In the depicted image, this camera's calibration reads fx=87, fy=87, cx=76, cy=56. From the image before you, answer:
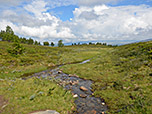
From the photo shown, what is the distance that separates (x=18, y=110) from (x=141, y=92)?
15769 millimetres

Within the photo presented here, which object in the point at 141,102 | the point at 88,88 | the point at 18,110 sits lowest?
the point at 88,88

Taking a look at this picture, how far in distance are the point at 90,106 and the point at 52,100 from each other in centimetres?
534

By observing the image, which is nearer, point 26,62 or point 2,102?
point 2,102

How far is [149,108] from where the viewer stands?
9.11 metres

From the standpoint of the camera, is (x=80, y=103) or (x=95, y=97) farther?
(x=95, y=97)

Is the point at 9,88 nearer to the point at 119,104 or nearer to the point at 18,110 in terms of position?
the point at 18,110

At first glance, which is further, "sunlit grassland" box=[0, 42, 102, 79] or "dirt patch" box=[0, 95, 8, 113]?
"sunlit grassland" box=[0, 42, 102, 79]

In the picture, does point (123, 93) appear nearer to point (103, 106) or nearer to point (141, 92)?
point (141, 92)

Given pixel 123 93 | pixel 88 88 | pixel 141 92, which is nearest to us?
pixel 141 92

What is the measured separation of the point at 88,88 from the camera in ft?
56.9

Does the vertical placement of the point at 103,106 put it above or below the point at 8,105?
below

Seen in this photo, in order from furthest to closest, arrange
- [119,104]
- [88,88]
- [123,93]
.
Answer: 1. [88,88]
2. [123,93]
3. [119,104]

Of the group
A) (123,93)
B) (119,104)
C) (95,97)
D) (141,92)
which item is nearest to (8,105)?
(95,97)

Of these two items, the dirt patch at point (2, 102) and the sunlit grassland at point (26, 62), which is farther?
the sunlit grassland at point (26, 62)
